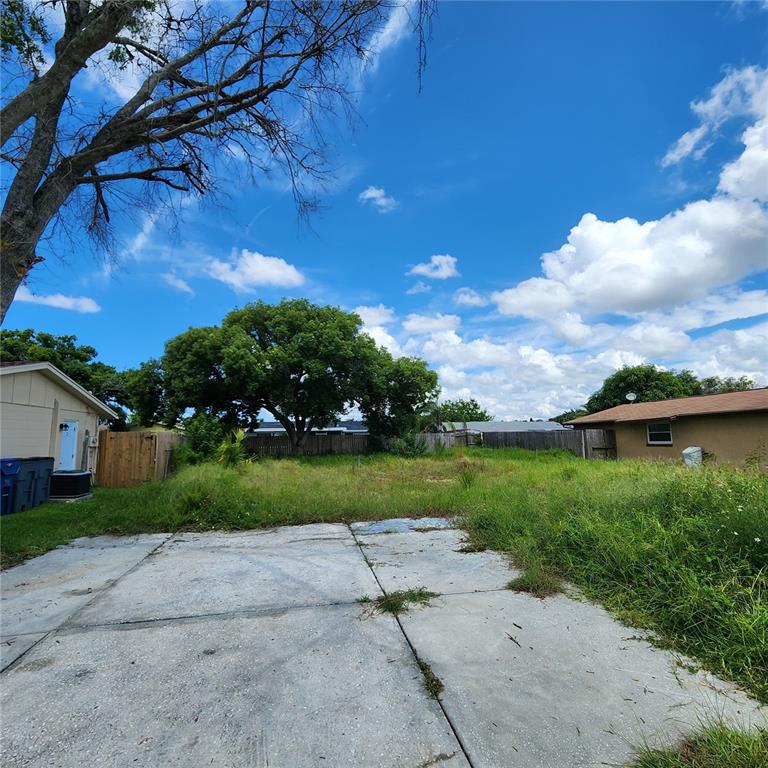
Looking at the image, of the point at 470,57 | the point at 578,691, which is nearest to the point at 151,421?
the point at 470,57

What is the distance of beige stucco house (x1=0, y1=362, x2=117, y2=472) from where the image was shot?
909 cm

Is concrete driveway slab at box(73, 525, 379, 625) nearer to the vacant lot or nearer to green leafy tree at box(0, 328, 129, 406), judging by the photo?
the vacant lot

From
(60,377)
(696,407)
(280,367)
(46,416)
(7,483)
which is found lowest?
(7,483)

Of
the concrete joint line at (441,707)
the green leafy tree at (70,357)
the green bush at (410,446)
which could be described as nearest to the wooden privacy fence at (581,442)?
the green bush at (410,446)

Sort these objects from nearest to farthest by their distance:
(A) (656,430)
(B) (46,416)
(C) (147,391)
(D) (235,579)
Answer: (D) (235,579), (B) (46,416), (A) (656,430), (C) (147,391)

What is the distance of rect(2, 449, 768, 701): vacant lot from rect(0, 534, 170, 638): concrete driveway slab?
45cm

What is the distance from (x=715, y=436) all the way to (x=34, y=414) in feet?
63.9

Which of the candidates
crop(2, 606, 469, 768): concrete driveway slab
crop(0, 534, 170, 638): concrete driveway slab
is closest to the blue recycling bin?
crop(0, 534, 170, 638): concrete driveway slab

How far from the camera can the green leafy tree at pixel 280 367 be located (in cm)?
1923

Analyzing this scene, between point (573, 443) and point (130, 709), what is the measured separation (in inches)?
771

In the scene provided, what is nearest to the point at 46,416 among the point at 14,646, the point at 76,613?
the point at 76,613

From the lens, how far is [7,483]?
7.54 metres

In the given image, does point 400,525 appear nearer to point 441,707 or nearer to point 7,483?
point 441,707

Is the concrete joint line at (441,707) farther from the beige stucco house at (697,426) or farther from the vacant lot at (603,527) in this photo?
the beige stucco house at (697,426)
